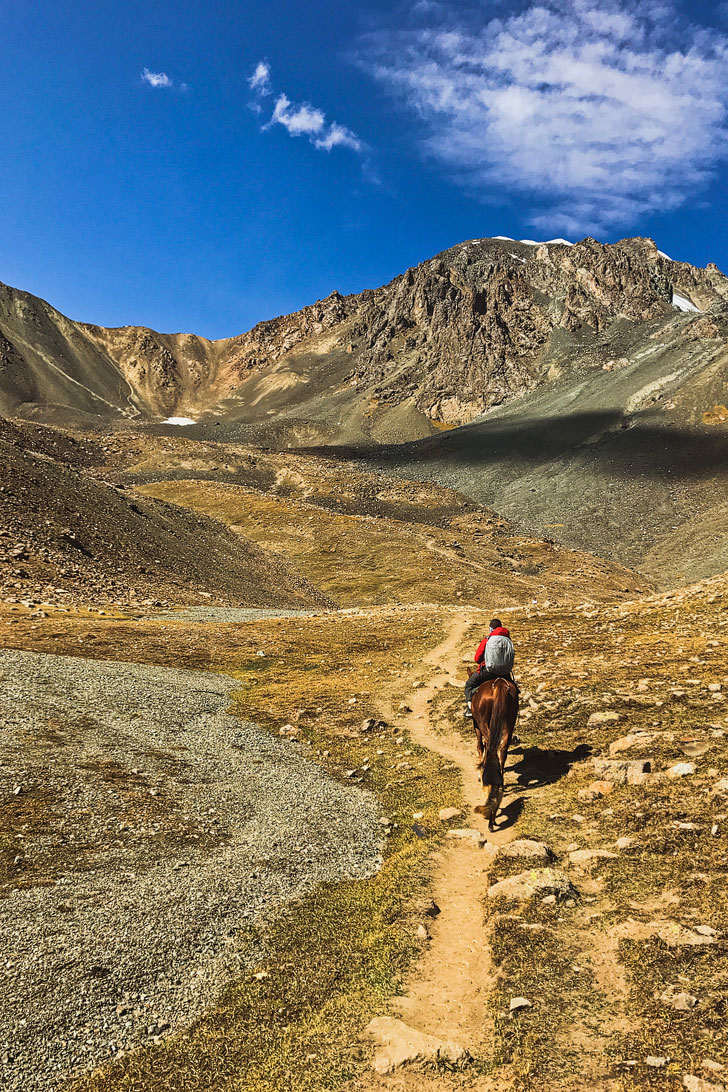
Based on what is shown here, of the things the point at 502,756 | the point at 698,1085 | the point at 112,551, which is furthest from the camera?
the point at 112,551

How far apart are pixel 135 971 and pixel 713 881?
8.14 m

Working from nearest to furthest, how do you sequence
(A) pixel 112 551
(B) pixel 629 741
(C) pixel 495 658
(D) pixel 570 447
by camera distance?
(B) pixel 629 741
(C) pixel 495 658
(A) pixel 112 551
(D) pixel 570 447

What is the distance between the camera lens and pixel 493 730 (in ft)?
44.6

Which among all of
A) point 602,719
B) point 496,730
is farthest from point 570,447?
point 496,730

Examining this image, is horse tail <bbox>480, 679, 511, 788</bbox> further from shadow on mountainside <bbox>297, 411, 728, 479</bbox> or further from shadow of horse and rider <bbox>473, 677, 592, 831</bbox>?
shadow on mountainside <bbox>297, 411, 728, 479</bbox>

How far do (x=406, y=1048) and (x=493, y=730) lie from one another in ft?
25.1

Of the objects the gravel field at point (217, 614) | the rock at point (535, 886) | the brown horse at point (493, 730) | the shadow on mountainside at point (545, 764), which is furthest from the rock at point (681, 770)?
the gravel field at point (217, 614)

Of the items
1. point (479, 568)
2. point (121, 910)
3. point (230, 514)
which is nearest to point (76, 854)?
point (121, 910)

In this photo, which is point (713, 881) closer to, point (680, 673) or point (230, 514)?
point (680, 673)

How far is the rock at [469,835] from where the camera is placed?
1166 centimetres

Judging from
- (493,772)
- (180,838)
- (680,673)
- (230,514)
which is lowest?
(180,838)

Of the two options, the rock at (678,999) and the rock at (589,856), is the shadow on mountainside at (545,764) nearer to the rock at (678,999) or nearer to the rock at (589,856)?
the rock at (589,856)

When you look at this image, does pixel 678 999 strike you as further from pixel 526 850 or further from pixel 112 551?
pixel 112 551

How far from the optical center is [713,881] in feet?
27.1
